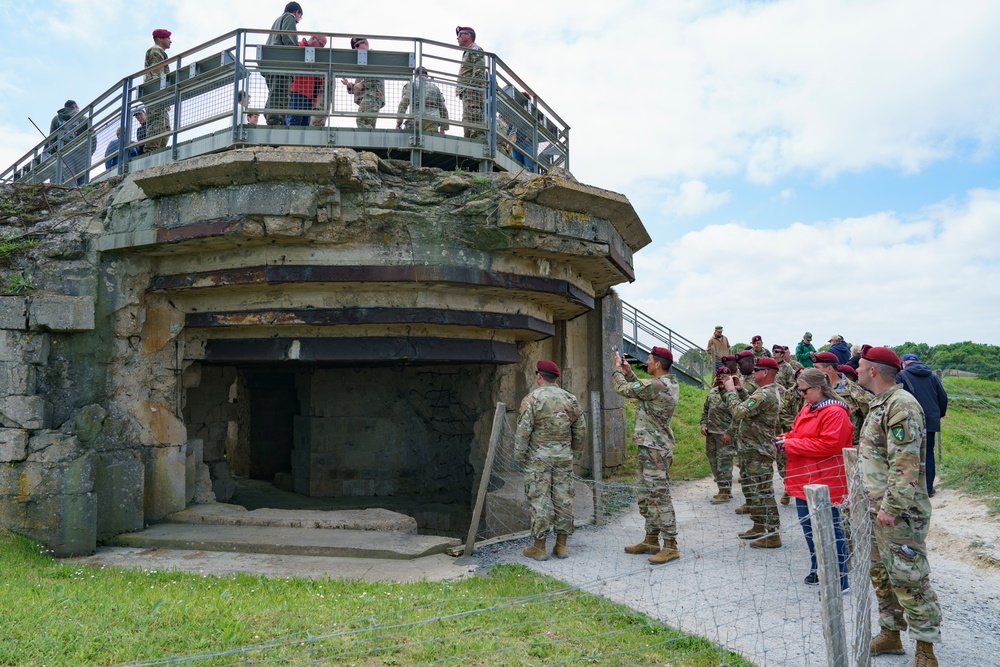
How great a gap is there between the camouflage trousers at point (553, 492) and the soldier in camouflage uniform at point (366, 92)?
3.87 metres

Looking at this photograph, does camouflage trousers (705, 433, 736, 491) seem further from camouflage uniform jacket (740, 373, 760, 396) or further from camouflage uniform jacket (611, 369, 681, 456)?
camouflage uniform jacket (611, 369, 681, 456)

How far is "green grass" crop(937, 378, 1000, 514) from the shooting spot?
24.7ft

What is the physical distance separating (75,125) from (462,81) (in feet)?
17.3

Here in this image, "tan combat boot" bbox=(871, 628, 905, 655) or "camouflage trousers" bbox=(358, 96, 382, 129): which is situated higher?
"camouflage trousers" bbox=(358, 96, 382, 129)

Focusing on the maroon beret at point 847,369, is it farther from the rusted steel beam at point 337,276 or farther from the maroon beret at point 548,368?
the rusted steel beam at point 337,276

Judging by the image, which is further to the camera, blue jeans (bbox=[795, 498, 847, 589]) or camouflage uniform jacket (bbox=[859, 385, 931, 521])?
blue jeans (bbox=[795, 498, 847, 589])

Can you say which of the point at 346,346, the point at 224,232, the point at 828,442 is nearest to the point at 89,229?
the point at 224,232

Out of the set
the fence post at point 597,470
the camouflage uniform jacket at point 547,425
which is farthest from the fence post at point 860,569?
the fence post at point 597,470

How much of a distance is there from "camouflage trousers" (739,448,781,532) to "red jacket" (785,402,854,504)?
3.69ft

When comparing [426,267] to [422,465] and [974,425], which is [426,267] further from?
[974,425]

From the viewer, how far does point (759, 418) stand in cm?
636

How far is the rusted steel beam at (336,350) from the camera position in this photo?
7398 millimetres

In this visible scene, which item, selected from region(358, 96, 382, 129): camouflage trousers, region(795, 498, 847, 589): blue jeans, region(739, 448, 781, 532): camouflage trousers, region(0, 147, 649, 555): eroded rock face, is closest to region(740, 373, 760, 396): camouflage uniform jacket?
region(739, 448, 781, 532): camouflage trousers

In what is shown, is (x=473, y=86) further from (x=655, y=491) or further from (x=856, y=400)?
(x=856, y=400)
